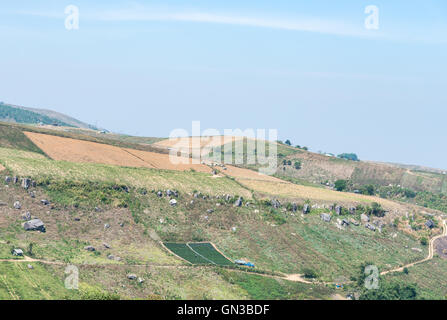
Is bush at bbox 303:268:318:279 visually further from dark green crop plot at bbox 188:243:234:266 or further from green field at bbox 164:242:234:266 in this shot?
green field at bbox 164:242:234:266

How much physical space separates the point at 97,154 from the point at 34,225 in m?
51.0

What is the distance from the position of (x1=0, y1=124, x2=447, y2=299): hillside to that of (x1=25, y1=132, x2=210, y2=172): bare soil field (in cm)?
49

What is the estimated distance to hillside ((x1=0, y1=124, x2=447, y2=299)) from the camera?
73.2 m

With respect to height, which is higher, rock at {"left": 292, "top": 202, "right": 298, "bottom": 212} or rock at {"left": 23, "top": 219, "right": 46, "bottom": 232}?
rock at {"left": 23, "top": 219, "right": 46, "bottom": 232}

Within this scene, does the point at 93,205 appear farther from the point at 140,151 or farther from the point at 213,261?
the point at 140,151

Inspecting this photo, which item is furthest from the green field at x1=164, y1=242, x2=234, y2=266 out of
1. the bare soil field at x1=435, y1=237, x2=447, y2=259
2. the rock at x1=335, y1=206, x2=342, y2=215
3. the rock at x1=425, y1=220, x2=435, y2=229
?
the rock at x1=425, y1=220, x2=435, y2=229

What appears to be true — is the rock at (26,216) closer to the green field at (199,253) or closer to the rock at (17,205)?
the rock at (17,205)

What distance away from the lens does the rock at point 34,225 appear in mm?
84794

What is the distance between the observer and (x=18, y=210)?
89688mm

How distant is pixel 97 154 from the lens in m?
135

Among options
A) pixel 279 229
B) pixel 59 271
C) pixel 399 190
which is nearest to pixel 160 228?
pixel 279 229
